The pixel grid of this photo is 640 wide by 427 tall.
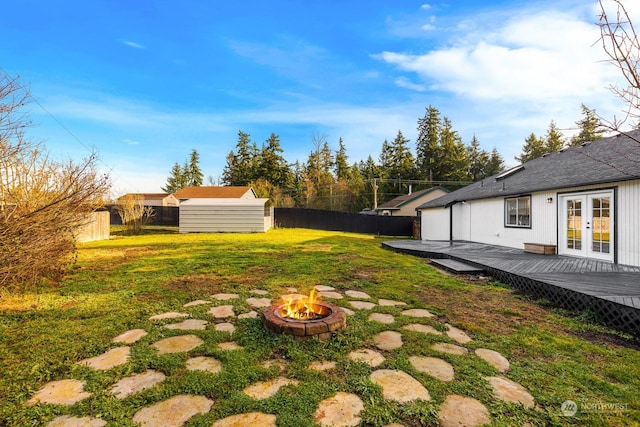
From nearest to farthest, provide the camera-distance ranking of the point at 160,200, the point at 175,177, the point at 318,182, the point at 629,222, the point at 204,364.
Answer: the point at 204,364 < the point at 629,222 < the point at 318,182 < the point at 160,200 < the point at 175,177

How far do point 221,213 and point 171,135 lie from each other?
183 inches

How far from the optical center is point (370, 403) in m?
1.71

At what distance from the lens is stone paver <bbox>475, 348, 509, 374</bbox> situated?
2207 millimetres

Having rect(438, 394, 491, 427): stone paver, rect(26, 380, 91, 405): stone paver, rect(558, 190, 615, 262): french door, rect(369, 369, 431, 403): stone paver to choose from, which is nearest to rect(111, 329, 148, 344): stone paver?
rect(26, 380, 91, 405): stone paver

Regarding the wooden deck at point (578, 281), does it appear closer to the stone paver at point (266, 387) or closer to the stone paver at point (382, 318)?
the stone paver at point (382, 318)

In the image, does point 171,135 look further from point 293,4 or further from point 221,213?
point 293,4

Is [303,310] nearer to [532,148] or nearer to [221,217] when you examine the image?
[221,217]

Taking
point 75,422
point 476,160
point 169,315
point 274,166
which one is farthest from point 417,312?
point 476,160

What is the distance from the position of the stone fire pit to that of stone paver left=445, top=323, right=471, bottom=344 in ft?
3.49

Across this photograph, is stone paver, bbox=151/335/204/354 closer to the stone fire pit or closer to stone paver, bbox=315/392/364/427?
the stone fire pit

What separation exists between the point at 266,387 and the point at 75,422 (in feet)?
3.33

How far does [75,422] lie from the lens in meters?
1.51

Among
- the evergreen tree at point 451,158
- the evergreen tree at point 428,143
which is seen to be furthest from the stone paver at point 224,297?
the evergreen tree at point 428,143

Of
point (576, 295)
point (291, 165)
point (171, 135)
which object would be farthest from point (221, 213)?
point (291, 165)
